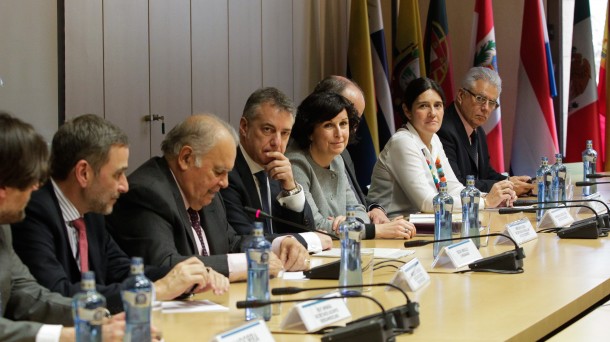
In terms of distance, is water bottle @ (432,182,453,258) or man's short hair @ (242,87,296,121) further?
man's short hair @ (242,87,296,121)

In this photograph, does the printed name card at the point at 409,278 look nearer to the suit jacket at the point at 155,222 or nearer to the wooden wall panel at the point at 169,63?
the suit jacket at the point at 155,222

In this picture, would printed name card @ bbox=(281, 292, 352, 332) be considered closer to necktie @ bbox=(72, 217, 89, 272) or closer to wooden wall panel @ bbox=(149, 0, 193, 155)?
necktie @ bbox=(72, 217, 89, 272)

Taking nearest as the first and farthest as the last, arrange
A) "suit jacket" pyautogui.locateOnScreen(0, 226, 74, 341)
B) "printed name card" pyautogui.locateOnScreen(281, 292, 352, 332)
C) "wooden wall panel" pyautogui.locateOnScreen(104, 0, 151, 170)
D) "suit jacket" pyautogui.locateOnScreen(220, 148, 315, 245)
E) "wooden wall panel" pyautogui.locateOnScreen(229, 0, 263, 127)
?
1. "printed name card" pyautogui.locateOnScreen(281, 292, 352, 332)
2. "suit jacket" pyautogui.locateOnScreen(0, 226, 74, 341)
3. "suit jacket" pyautogui.locateOnScreen(220, 148, 315, 245)
4. "wooden wall panel" pyautogui.locateOnScreen(104, 0, 151, 170)
5. "wooden wall panel" pyautogui.locateOnScreen(229, 0, 263, 127)

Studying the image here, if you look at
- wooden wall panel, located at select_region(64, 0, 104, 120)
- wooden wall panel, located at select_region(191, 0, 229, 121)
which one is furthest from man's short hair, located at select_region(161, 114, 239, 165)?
wooden wall panel, located at select_region(191, 0, 229, 121)

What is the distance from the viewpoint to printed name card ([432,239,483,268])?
327 centimetres

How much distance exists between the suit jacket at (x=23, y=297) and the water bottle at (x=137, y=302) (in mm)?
509

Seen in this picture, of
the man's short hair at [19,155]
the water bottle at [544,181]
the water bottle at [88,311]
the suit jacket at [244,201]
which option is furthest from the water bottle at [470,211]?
the water bottle at [88,311]

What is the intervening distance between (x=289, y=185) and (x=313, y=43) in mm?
3700

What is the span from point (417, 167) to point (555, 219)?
39.6 inches

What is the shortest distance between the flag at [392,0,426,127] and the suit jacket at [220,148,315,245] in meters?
3.84

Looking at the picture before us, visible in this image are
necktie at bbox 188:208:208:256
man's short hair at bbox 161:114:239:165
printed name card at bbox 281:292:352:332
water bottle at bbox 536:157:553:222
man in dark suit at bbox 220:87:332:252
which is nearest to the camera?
printed name card at bbox 281:292:352:332

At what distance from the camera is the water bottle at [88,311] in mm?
1766

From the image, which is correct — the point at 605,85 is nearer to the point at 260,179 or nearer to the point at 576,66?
the point at 576,66

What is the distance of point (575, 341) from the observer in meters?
2.31
